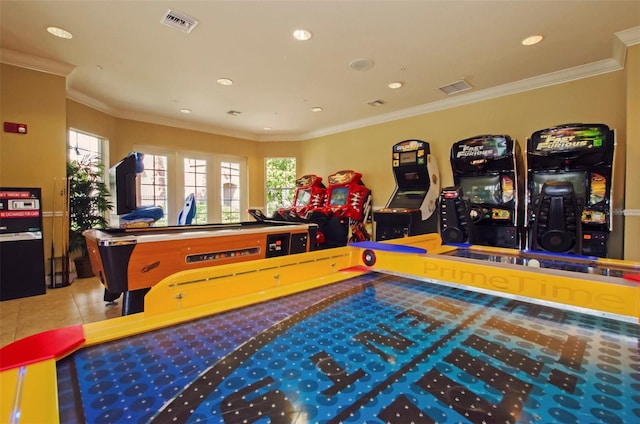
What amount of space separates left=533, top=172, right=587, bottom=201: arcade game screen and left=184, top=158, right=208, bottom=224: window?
6361mm

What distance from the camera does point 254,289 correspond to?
4.32 feet

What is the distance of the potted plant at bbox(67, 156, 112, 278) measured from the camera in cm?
415

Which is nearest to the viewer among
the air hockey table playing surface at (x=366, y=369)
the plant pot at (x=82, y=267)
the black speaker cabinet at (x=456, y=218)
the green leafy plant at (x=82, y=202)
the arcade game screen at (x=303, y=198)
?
the air hockey table playing surface at (x=366, y=369)

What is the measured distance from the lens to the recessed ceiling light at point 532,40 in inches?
125

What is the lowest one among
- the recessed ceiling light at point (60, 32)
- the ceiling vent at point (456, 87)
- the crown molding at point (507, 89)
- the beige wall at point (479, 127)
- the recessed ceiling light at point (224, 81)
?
the beige wall at point (479, 127)

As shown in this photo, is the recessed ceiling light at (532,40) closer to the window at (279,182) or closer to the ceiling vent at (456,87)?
the ceiling vent at (456,87)

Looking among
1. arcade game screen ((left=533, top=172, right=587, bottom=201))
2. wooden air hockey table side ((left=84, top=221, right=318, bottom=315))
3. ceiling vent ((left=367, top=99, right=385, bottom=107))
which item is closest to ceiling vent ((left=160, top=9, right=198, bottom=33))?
wooden air hockey table side ((left=84, top=221, right=318, bottom=315))

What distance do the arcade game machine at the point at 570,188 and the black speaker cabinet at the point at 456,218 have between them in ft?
2.14

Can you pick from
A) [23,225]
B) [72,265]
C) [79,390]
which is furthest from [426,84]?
[72,265]

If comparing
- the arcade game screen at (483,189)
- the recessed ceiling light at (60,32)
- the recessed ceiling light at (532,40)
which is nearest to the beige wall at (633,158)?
the recessed ceiling light at (532,40)

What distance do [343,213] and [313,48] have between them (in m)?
2.85

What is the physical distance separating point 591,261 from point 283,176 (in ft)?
22.0

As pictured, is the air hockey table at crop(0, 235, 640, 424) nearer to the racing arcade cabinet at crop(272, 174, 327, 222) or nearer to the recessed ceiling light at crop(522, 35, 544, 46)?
the recessed ceiling light at crop(522, 35, 544, 46)

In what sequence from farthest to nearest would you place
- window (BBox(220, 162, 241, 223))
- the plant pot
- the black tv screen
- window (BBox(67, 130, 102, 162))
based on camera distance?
window (BBox(220, 162, 241, 223)) → window (BBox(67, 130, 102, 162)) → the plant pot → the black tv screen
